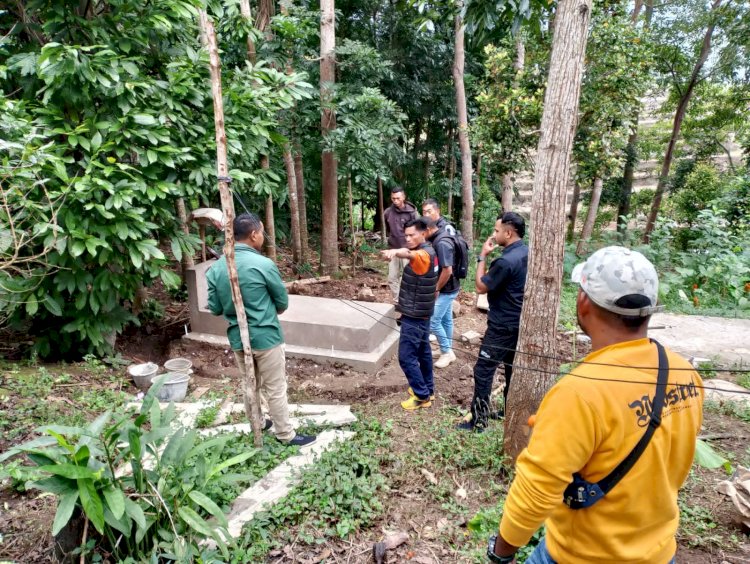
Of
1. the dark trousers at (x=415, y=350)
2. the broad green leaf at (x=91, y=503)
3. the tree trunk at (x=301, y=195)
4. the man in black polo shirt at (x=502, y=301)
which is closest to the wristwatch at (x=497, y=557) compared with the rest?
the broad green leaf at (x=91, y=503)

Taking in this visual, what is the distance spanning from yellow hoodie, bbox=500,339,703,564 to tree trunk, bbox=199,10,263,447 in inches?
98.8

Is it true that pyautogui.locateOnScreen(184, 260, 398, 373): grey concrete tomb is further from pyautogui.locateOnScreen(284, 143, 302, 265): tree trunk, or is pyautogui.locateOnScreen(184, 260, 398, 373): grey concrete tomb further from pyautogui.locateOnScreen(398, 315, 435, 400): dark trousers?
pyautogui.locateOnScreen(284, 143, 302, 265): tree trunk

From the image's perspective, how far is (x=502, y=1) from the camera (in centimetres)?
309

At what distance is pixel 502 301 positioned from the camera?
14.0ft

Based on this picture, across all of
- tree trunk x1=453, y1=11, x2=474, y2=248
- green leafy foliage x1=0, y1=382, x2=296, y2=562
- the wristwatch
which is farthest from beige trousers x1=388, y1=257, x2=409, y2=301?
the wristwatch

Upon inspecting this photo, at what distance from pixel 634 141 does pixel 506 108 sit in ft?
24.2

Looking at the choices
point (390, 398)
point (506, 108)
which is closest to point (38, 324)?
point (390, 398)

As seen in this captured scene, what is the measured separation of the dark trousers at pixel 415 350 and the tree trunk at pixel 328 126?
4663mm

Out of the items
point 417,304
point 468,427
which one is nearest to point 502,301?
point 417,304

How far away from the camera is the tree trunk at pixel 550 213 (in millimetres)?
3049

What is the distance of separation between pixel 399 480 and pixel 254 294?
5.74 feet

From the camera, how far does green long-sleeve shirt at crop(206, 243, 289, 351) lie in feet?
12.3

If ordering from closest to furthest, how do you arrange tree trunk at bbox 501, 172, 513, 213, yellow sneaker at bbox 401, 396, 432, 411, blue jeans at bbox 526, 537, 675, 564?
blue jeans at bbox 526, 537, 675, 564 → yellow sneaker at bbox 401, 396, 432, 411 → tree trunk at bbox 501, 172, 513, 213

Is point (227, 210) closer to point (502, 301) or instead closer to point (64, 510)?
point (64, 510)
